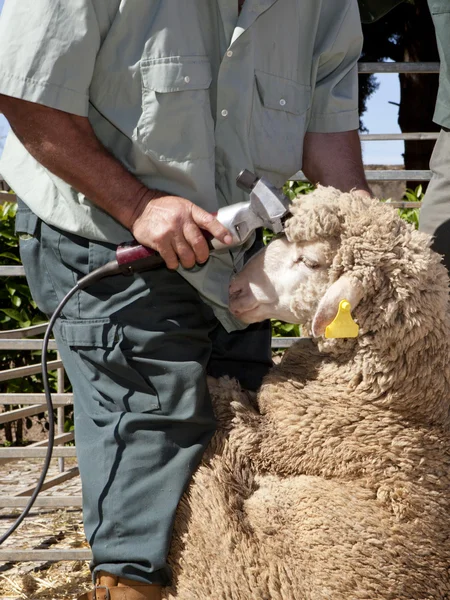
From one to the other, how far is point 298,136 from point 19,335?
5.64 ft

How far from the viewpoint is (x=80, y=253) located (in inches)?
81.1

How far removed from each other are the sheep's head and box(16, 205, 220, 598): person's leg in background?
248 mm

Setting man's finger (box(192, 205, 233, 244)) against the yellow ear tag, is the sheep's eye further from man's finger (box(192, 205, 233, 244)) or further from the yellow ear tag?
man's finger (box(192, 205, 233, 244))

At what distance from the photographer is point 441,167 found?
2801mm

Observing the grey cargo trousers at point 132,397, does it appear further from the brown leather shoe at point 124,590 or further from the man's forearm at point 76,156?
the man's forearm at point 76,156

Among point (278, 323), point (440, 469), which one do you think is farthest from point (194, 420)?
point (278, 323)

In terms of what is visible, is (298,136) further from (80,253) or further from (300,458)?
(300,458)

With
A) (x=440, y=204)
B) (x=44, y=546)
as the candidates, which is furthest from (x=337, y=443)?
(x=44, y=546)

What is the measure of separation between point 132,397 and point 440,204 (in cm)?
143

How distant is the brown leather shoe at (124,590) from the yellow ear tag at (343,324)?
81 cm

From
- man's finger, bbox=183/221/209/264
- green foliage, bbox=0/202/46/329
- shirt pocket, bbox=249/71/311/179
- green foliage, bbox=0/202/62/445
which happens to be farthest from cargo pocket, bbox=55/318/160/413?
green foliage, bbox=0/202/46/329

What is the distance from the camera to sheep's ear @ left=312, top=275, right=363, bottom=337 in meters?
2.02

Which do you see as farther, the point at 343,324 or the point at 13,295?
the point at 13,295

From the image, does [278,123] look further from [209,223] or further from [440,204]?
[440,204]
